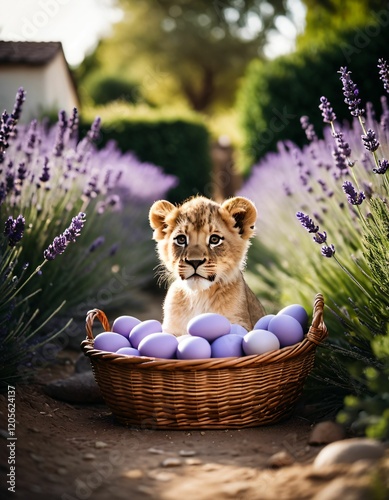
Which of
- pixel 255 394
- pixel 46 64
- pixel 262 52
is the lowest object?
pixel 255 394

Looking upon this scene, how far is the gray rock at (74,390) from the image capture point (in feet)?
13.5

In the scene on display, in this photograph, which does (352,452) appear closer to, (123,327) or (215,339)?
(215,339)

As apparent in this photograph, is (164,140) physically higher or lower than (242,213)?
higher

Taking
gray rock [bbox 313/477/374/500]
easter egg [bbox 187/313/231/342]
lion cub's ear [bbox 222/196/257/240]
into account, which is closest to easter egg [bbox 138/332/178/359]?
easter egg [bbox 187/313/231/342]

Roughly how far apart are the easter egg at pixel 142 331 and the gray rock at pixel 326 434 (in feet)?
3.98

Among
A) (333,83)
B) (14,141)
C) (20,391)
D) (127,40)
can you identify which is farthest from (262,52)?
(20,391)

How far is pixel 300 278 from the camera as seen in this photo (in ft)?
17.4

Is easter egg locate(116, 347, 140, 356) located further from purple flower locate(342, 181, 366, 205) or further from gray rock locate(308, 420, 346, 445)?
purple flower locate(342, 181, 366, 205)

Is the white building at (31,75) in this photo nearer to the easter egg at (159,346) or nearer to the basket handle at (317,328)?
the easter egg at (159,346)

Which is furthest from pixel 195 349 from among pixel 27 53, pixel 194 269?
pixel 27 53

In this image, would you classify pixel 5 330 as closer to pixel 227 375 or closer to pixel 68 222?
pixel 227 375

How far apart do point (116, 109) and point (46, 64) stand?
5.77 ft

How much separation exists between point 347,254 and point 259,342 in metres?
1.24

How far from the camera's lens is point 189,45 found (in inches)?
1264
